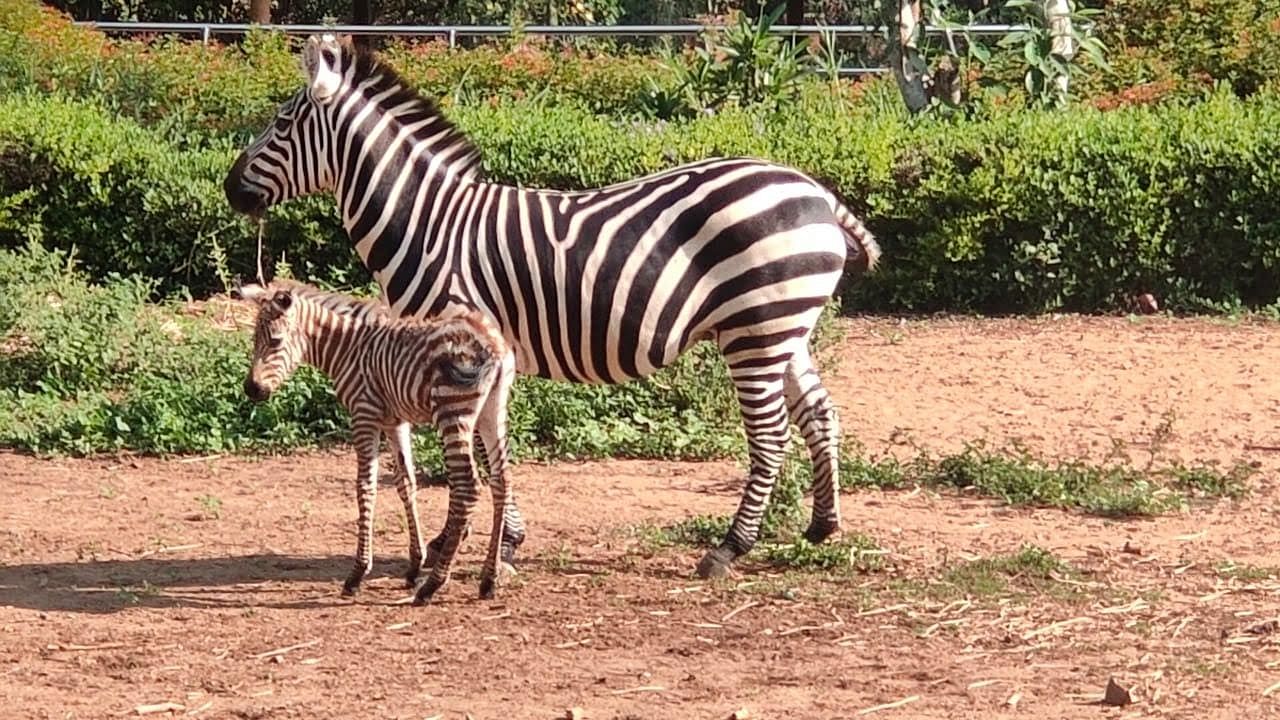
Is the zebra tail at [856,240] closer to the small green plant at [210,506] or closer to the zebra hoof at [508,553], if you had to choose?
the zebra hoof at [508,553]

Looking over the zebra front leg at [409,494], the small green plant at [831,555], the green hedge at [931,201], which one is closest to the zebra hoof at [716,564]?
the small green plant at [831,555]

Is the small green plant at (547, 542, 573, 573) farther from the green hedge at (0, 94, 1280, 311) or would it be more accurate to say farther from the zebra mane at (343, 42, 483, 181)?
the green hedge at (0, 94, 1280, 311)

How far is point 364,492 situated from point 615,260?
1.45m

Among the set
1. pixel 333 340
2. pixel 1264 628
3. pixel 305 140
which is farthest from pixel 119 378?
pixel 1264 628

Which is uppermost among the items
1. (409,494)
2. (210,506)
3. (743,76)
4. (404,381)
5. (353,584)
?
(743,76)

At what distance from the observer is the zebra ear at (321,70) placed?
8422 millimetres

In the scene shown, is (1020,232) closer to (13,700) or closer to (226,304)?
(226,304)

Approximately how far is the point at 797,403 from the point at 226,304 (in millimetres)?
6260

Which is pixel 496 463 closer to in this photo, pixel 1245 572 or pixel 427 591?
pixel 427 591

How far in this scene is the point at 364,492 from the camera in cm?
784

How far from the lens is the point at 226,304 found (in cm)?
1361

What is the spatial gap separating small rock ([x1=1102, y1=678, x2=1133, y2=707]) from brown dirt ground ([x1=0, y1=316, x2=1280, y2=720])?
0.04 metres

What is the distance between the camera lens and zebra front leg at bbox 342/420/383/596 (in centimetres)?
781

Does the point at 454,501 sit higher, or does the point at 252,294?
the point at 252,294
